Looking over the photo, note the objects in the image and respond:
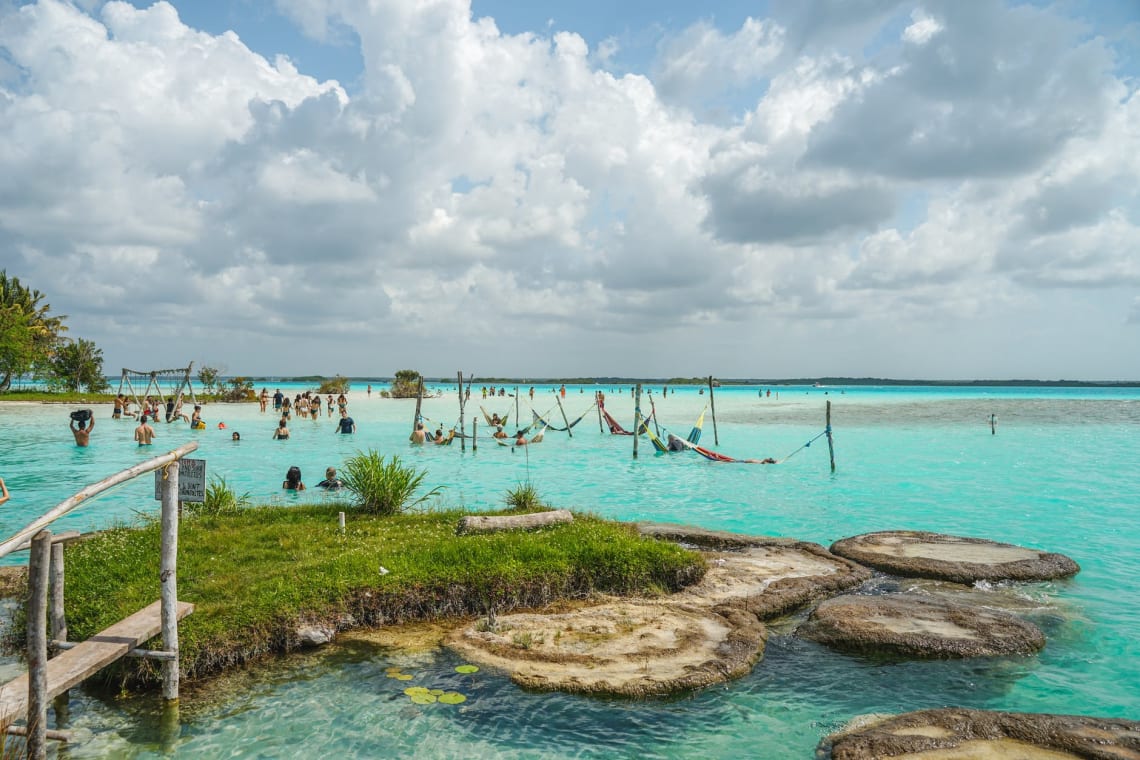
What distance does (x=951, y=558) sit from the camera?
11273 mm

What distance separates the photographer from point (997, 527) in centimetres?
1570

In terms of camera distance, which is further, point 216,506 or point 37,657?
point 216,506

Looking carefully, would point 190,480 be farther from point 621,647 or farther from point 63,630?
point 621,647

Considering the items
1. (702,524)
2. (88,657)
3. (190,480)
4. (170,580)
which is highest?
(190,480)

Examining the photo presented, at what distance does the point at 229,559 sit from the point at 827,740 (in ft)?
25.0

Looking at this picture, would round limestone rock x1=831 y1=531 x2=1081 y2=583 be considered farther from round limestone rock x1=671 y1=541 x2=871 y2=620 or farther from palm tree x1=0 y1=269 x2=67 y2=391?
palm tree x1=0 y1=269 x2=67 y2=391

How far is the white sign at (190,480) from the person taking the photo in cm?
629

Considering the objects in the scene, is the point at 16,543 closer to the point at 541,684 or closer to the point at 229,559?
the point at 541,684

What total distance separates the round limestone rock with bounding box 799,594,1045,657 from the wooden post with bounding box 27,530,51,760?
23.4ft

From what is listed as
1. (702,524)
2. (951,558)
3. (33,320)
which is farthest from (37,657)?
(33,320)

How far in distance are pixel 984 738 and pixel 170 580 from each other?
22.5 ft

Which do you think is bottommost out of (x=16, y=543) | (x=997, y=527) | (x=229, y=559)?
(x=997, y=527)

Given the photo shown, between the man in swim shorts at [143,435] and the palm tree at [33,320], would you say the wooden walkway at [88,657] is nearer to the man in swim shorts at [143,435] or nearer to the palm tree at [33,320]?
the man in swim shorts at [143,435]

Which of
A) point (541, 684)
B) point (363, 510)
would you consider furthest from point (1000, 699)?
point (363, 510)
